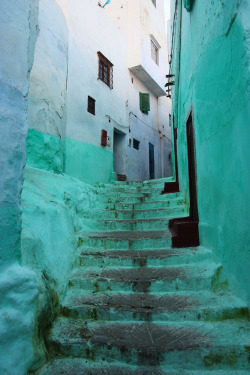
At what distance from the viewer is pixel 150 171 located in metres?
14.5

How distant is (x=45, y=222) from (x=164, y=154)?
13.7m

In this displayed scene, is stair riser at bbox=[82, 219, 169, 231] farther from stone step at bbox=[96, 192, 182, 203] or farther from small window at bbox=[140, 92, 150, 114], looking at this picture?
small window at bbox=[140, 92, 150, 114]

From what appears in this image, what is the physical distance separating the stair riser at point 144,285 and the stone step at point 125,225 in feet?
4.64

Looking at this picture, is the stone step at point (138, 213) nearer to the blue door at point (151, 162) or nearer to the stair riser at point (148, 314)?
the stair riser at point (148, 314)

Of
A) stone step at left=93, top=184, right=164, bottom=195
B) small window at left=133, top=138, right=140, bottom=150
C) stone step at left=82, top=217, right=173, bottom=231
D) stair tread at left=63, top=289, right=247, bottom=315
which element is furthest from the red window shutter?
stair tread at left=63, top=289, right=247, bottom=315

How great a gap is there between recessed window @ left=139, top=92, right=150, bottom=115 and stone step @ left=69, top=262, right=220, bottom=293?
36.4 ft

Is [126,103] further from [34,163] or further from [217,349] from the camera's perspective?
[217,349]

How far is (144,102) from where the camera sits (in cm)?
1338

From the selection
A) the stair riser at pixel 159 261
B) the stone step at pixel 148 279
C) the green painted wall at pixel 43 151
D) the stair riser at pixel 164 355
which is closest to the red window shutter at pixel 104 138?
the green painted wall at pixel 43 151

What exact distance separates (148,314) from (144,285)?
17.6 inches

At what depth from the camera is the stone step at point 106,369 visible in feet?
6.97

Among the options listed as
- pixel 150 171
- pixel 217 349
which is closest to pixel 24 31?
pixel 217 349

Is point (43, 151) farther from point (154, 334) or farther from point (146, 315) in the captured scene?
point (154, 334)

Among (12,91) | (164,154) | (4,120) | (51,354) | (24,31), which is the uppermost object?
(164,154)
